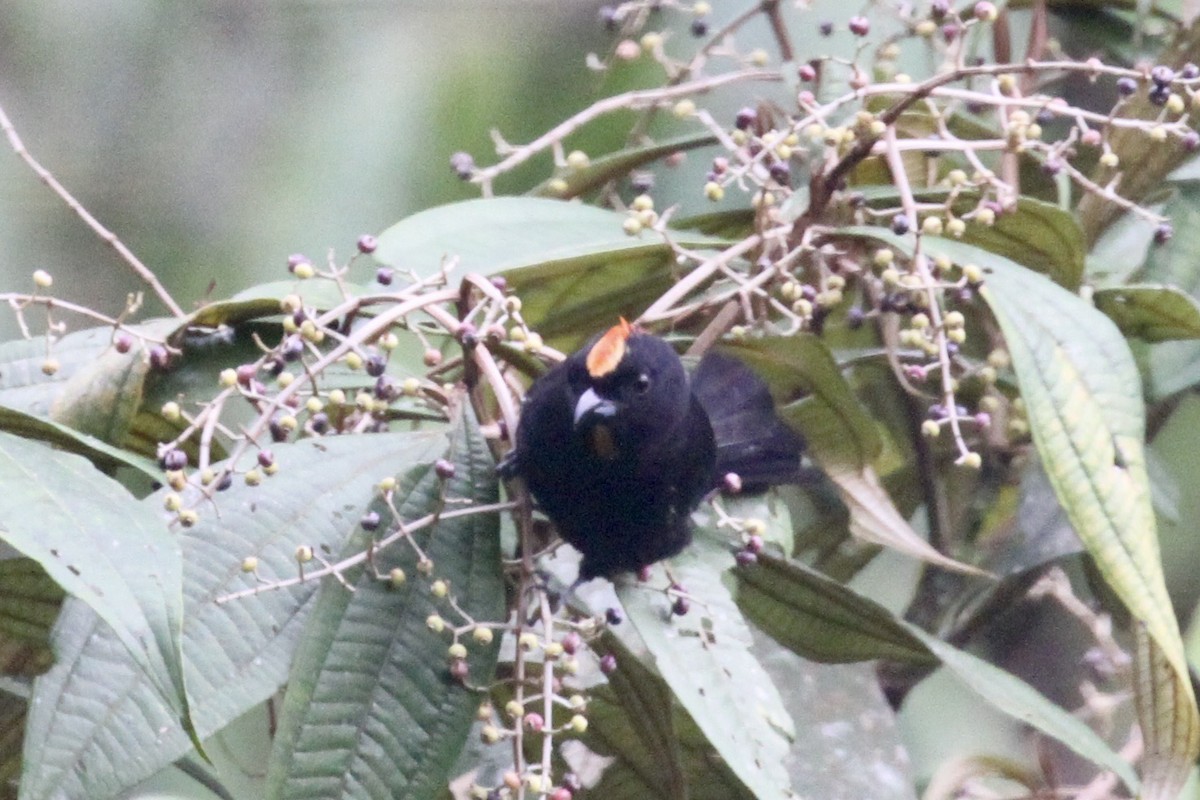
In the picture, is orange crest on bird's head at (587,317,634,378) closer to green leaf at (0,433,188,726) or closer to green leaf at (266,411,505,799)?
green leaf at (266,411,505,799)

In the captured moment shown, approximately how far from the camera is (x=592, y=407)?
57.7 inches

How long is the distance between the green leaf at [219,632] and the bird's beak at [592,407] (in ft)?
0.58

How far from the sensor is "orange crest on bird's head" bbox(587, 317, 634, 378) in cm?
147

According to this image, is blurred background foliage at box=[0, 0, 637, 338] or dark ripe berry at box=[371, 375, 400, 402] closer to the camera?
dark ripe berry at box=[371, 375, 400, 402]

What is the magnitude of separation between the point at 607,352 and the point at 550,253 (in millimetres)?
123

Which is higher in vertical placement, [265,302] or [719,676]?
[265,302]

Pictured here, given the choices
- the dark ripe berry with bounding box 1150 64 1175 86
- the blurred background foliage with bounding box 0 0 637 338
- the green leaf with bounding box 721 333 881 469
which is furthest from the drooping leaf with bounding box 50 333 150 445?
the dark ripe berry with bounding box 1150 64 1175 86

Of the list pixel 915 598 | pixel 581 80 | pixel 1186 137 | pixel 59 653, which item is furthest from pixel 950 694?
pixel 59 653

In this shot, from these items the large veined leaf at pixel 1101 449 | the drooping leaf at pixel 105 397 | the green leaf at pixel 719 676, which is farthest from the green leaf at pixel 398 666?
the large veined leaf at pixel 1101 449

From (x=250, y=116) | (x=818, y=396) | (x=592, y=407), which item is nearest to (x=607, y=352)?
(x=592, y=407)

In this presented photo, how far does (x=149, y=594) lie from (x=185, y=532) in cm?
31

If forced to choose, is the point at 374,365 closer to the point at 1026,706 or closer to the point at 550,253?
the point at 550,253

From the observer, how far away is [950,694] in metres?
2.84

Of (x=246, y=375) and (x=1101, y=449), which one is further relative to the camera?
(x=1101, y=449)
